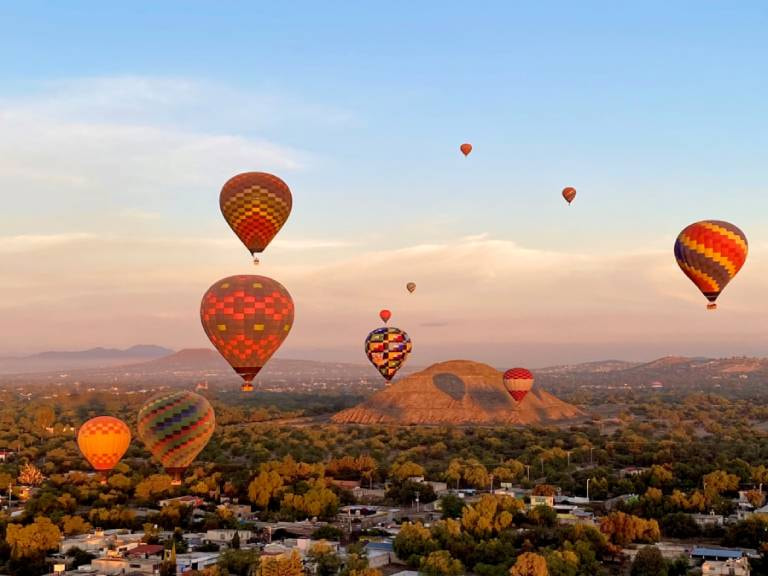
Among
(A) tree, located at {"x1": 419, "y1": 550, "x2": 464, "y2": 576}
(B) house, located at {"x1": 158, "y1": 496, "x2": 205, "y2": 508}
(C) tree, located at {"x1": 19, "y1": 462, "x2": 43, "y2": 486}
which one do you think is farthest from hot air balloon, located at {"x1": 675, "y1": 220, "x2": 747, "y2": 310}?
(C) tree, located at {"x1": 19, "y1": 462, "x2": 43, "y2": 486}

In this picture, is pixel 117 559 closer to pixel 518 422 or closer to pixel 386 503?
pixel 386 503

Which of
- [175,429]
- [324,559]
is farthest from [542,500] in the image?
[175,429]

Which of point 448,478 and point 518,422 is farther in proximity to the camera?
point 518,422

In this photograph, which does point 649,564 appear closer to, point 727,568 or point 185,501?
point 727,568

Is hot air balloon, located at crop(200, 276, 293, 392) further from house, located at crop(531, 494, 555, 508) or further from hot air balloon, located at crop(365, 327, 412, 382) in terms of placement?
hot air balloon, located at crop(365, 327, 412, 382)

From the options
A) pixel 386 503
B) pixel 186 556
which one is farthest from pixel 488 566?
pixel 386 503

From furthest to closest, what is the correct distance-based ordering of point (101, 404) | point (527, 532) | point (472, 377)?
point (101, 404) < point (472, 377) < point (527, 532)
